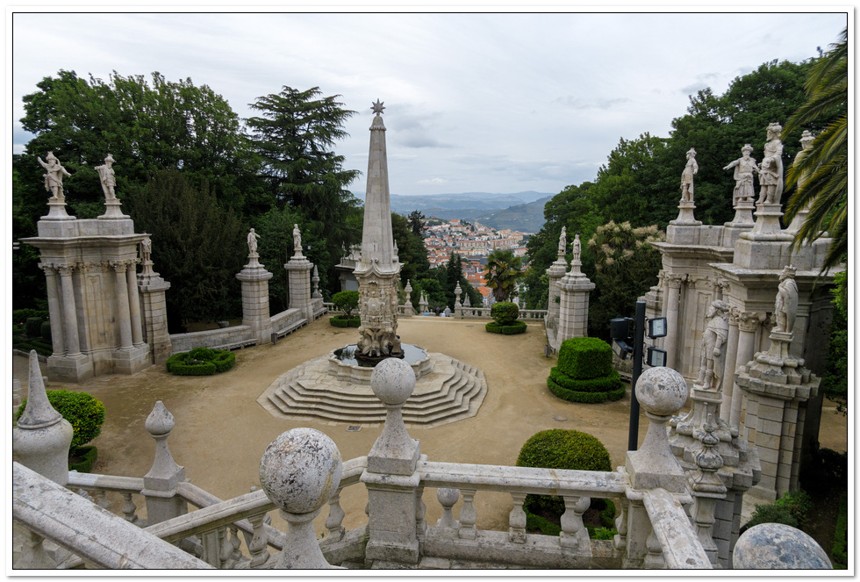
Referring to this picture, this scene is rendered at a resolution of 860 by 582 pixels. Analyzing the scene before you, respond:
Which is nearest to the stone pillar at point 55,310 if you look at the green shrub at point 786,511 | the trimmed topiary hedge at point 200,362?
the trimmed topiary hedge at point 200,362

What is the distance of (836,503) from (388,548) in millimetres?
9400

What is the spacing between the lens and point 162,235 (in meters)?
24.2

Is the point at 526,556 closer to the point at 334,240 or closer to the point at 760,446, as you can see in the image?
the point at 760,446

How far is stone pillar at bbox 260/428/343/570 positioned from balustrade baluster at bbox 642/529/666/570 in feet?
10.6

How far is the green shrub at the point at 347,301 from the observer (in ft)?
96.8

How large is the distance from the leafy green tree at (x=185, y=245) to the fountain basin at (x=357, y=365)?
846 cm

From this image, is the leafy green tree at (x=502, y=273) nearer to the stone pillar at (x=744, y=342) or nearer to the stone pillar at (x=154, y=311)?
the stone pillar at (x=154, y=311)

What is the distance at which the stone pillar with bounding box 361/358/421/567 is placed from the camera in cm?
554

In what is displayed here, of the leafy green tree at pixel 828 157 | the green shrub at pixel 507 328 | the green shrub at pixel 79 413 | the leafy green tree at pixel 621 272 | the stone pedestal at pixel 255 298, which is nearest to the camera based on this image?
the leafy green tree at pixel 828 157

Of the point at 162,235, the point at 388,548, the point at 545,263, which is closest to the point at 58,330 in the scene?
the point at 162,235

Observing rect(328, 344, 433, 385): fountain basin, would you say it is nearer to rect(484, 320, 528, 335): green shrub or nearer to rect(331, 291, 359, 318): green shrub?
rect(484, 320, 528, 335): green shrub

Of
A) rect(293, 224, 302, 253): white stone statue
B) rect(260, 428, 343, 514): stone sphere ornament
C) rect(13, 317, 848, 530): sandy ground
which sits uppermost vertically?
rect(293, 224, 302, 253): white stone statue

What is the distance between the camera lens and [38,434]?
5.07 m

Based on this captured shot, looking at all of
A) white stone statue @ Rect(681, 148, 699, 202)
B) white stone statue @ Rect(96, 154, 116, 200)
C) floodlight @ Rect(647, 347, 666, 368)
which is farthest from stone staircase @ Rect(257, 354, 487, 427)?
white stone statue @ Rect(681, 148, 699, 202)
